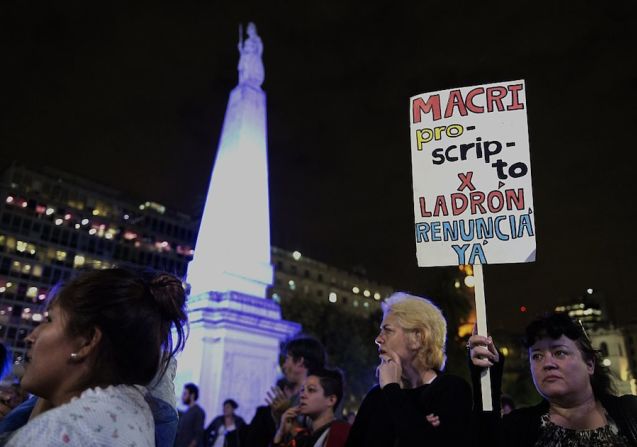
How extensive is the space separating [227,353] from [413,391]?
12.7 metres

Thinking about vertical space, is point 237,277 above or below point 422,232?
above

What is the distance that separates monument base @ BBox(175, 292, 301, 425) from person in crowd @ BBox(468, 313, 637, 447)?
12870 millimetres

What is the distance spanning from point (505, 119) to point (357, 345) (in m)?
40.3

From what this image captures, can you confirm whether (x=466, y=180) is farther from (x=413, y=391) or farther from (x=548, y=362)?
(x=413, y=391)

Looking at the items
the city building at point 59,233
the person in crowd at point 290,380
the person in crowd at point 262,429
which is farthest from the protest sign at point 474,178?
the city building at point 59,233

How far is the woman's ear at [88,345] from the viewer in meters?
2.11

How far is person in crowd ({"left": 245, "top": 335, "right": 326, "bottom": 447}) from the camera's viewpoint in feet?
17.9

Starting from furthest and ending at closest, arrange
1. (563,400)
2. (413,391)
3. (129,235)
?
(129,235)
(413,391)
(563,400)

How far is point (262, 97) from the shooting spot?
71.2 ft

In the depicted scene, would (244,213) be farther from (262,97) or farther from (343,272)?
(343,272)

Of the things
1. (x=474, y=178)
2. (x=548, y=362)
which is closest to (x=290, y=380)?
(x=474, y=178)

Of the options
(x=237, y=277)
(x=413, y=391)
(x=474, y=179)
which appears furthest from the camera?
(x=237, y=277)

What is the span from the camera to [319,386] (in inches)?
190

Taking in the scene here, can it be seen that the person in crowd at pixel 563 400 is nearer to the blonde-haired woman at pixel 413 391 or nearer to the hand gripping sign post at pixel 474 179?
the blonde-haired woman at pixel 413 391
